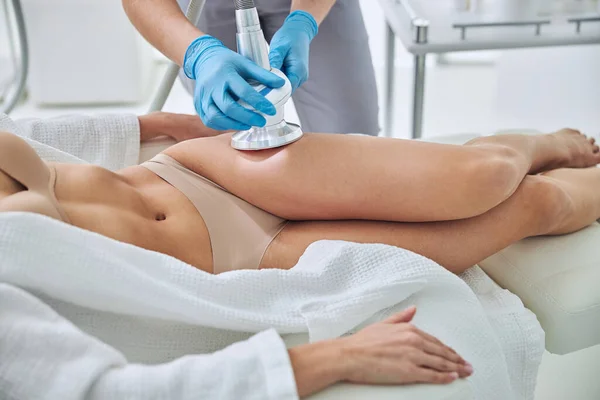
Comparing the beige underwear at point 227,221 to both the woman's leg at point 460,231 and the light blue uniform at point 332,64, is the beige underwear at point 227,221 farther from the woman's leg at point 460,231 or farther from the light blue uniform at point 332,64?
the light blue uniform at point 332,64

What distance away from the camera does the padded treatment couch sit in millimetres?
1128

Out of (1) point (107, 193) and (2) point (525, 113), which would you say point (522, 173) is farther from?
(2) point (525, 113)

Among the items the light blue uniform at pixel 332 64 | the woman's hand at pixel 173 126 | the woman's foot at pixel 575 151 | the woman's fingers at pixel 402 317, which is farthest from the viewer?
the light blue uniform at pixel 332 64

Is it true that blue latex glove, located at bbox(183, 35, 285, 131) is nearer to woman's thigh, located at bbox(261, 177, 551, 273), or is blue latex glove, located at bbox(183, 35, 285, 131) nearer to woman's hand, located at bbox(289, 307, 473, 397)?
woman's thigh, located at bbox(261, 177, 551, 273)

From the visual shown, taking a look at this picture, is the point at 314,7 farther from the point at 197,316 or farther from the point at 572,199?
the point at 197,316

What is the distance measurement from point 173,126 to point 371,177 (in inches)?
23.2

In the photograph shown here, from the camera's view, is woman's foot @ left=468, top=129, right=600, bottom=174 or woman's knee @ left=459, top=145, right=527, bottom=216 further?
woman's foot @ left=468, top=129, right=600, bottom=174

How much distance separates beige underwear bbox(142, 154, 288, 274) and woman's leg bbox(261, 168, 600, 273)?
0.09ft

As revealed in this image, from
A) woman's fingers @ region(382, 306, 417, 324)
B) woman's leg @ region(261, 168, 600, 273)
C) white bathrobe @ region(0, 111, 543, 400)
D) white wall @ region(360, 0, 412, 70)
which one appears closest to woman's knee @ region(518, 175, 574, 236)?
woman's leg @ region(261, 168, 600, 273)

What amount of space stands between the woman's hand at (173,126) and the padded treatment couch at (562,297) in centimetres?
70

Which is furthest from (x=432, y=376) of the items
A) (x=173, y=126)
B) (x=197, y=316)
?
(x=173, y=126)

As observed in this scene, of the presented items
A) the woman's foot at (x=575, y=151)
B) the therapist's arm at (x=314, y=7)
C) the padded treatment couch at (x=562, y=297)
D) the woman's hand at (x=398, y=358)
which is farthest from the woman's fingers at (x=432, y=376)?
the therapist's arm at (x=314, y=7)

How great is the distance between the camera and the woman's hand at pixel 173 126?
60.4 inches

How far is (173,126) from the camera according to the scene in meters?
1.54
